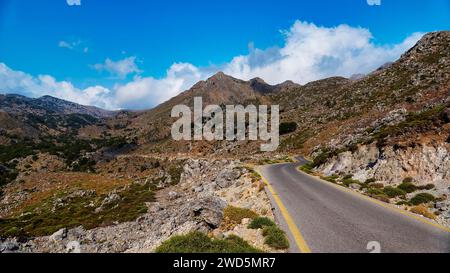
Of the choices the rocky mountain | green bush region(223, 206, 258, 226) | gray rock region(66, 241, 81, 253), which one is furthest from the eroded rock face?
gray rock region(66, 241, 81, 253)

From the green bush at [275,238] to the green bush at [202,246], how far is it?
81 centimetres

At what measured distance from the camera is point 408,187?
68.2 feet

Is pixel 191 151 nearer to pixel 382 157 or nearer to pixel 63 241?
pixel 63 241

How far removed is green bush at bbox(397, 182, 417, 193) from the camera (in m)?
20.3

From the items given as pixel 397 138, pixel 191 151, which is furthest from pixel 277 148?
pixel 397 138

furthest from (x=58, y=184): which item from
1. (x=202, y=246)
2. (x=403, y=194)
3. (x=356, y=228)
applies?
(x=356, y=228)

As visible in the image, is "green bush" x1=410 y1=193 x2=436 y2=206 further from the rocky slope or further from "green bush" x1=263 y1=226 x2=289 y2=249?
"green bush" x1=263 y1=226 x2=289 y2=249

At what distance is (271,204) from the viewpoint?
18656mm

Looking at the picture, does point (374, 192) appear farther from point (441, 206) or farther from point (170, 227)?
point (170, 227)

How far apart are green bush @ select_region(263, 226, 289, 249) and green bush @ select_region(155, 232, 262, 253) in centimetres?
81

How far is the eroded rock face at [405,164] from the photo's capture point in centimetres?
2150

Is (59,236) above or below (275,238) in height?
below

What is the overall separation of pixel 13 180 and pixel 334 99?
134064 millimetres

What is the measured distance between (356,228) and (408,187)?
35.3ft
